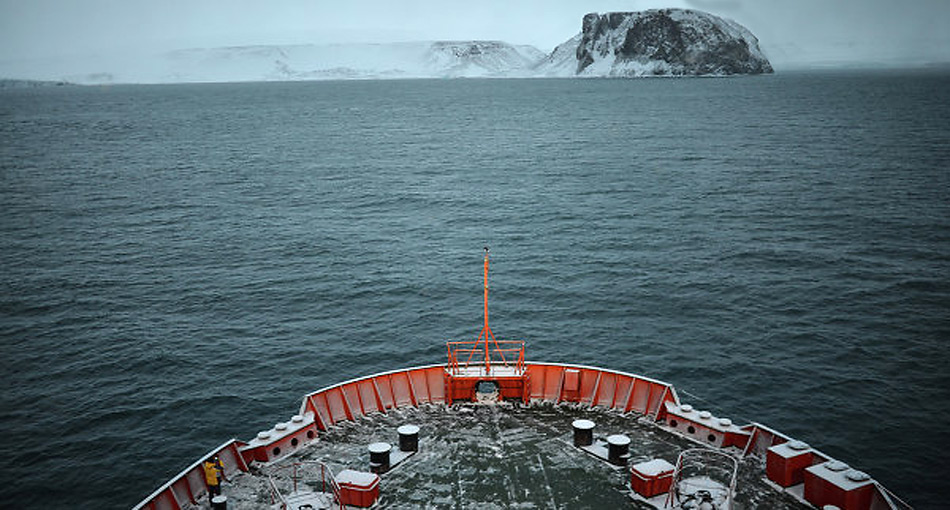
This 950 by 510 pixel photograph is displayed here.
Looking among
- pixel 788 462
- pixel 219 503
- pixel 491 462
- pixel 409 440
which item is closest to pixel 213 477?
pixel 219 503

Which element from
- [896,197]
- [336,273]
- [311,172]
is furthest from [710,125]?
[336,273]

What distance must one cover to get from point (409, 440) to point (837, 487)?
47.0ft

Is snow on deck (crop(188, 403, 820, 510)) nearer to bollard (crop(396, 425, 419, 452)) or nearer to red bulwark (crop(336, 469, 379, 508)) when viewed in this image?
bollard (crop(396, 425, 419, 452))

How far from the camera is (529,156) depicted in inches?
5679

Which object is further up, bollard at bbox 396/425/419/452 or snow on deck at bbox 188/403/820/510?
bollard at bbox 396/425/419/452

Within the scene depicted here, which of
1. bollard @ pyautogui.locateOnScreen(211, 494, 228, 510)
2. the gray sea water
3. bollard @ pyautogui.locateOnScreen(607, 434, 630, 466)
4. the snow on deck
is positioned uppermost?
bollard @ pyautogui.locateOnScreen(607, 434, 630, 466)

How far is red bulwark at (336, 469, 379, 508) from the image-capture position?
22922mm

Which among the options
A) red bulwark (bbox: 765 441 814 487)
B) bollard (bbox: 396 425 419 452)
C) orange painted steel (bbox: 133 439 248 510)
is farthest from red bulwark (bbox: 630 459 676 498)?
orange painted steel (bbox: 133 439 248 510)

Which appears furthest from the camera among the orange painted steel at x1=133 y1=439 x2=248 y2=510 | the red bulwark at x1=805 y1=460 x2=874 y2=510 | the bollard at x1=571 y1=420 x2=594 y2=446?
the bollard at x1=571 y1=420 x2=594 y2=446

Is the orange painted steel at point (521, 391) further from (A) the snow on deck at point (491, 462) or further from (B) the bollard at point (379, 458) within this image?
(B) the bollard at point (379, 458)

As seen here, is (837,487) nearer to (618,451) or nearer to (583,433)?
(618,451)

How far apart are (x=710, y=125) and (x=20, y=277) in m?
157

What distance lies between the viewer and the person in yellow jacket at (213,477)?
23.5m

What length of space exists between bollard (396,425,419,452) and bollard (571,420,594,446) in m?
5.90
